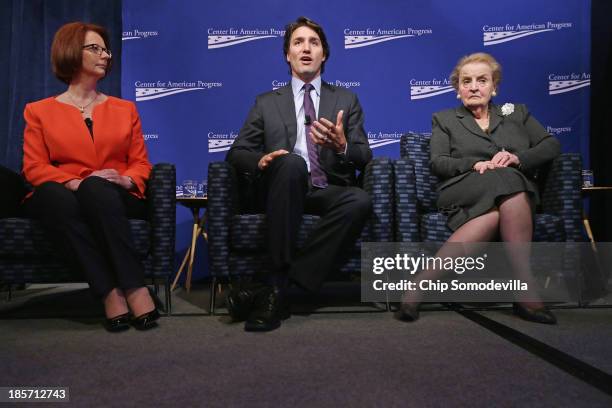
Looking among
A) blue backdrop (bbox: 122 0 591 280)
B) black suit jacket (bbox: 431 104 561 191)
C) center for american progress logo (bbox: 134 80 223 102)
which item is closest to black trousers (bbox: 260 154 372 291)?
black suit jacket (bbox: 431 104 561 191)

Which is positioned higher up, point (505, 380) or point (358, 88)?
point (358, 88)

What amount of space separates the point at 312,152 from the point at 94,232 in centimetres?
98

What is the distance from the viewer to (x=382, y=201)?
187 centimetres

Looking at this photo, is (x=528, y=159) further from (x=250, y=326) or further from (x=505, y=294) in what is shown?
(x=250, y=326)

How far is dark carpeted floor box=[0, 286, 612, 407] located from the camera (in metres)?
0.95

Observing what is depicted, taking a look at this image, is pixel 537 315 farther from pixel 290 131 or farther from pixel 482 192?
pixel 290 131

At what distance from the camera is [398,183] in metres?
1.90

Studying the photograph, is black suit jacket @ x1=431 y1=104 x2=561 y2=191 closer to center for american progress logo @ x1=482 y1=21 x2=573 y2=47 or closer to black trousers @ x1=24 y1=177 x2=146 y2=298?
black trousers @ x1=24 y1=177 x2=146 y2=298

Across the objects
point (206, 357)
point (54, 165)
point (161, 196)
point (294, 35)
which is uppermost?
point (294, 35)

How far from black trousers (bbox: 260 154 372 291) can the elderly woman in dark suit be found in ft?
1.15

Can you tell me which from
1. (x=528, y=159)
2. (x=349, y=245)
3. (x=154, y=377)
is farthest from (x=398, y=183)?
(x=154, y=377)

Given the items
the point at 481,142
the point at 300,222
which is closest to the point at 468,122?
the point at 481,142

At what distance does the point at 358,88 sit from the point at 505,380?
2.71 metres

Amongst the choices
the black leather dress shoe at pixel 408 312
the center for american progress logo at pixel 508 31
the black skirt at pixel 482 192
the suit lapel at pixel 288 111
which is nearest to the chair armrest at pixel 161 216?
the suit lapel at pixel 288 111
